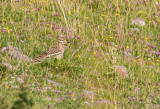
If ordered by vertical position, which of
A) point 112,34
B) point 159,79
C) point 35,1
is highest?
point 35,1

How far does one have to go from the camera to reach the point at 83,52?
9.59m

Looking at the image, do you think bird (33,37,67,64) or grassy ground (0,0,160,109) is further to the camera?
bird (33,37,67,64)

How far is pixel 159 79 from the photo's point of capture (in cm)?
882

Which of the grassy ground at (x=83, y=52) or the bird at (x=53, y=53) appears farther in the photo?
the bird at (x=53, y=53)

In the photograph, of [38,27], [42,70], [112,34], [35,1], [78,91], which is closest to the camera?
[78,91]

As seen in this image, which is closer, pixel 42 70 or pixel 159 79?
pixel 42 70

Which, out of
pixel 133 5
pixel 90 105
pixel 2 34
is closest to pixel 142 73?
pixel 90 105

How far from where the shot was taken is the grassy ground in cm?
689

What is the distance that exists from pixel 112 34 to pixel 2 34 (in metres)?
3.46

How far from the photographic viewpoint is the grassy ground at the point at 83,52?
6.89 m

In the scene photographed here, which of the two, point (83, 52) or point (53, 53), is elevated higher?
point (53, 53)

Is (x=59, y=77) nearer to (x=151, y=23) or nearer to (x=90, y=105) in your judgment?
(x=90, y=105)

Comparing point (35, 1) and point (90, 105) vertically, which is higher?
point (35, 1)

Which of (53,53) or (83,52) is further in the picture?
(83,52)
